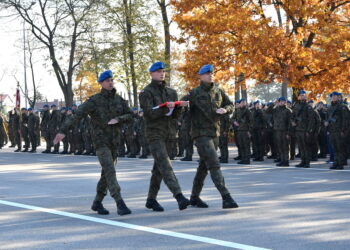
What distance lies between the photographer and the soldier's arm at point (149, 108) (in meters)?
8.12

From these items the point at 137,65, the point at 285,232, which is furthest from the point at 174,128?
the point at 137,65

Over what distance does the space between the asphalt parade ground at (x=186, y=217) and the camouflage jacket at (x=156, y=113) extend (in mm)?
1063

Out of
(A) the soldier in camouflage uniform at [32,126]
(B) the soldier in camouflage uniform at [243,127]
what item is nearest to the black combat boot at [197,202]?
(B) the soldier in camouflage uniform at [243,127]

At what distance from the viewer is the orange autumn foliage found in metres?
21.8

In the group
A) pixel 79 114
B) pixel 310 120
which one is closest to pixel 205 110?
pixel 79 114

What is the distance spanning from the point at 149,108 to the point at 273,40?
46.3ft

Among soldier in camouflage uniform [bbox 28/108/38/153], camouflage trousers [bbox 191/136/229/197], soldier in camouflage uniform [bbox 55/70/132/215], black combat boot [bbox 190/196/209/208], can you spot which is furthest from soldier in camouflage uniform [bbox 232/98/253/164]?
soldier in camouflage uniform [bbox 28/108/38/153]

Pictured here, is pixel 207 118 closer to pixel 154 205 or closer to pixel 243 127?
pixel 154 205

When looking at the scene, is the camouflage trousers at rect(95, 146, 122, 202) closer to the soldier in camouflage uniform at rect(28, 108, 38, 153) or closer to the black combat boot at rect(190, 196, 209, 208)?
the black combat boot at rect(190, 196, 209, 208)

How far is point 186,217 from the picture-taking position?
314 inches

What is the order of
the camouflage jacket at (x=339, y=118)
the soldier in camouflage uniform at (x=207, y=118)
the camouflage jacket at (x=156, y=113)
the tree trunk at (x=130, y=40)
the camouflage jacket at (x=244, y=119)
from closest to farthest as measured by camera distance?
the camouflage jacket at (x=156, y=113) → the soldier in camouflage uniform at (x=207, y=118) → the camouflage jacket at (x=339, y=118) → the camouflage jacket at (x=244, y=119) → the tree trunk at (x=130, y=40)

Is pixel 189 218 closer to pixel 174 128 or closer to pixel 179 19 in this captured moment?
pixel 174 128

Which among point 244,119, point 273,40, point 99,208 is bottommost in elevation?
point 99,208

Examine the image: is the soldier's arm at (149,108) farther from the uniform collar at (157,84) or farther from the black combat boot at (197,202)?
the black combat boot at (197,202)
